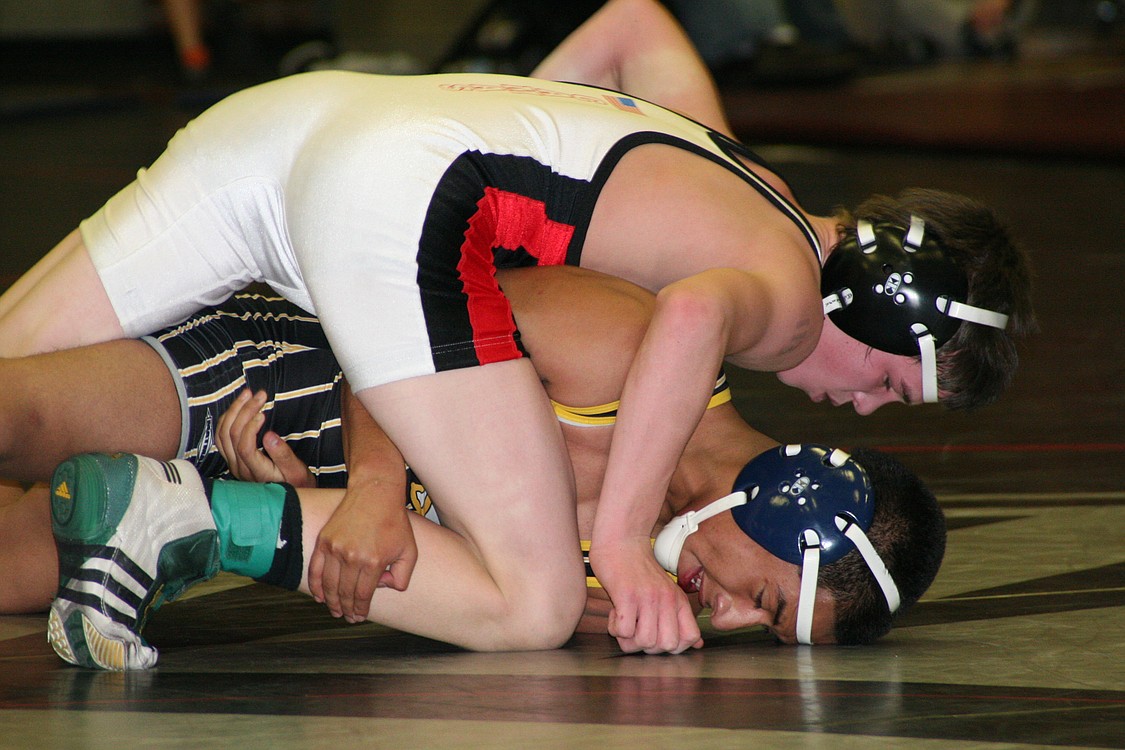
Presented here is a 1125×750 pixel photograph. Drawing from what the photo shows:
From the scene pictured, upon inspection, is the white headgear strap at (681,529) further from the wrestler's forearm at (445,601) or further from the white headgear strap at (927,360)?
the white headgear strap at (927,360)

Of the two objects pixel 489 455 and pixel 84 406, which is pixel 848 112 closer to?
pixel 489 455

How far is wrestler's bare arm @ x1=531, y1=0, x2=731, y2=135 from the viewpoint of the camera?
9.33ft

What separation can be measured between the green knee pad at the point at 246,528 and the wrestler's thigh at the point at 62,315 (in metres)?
0.37

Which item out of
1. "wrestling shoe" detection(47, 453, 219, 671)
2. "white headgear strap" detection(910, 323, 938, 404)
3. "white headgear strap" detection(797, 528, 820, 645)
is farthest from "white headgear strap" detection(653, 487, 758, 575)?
"wrestling shoe" detection(47, 453, 219, 671)

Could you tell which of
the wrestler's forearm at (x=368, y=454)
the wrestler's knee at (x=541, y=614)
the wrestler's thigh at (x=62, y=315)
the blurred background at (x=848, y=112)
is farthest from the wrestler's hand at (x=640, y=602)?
the blurred background at (x=848, y=112)

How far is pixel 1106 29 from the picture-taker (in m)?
12.7

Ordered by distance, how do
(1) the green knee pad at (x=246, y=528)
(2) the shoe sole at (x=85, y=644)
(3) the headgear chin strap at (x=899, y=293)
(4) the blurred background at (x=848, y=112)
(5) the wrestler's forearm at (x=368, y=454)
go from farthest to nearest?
(4) the blurred background at (x=848, y=112)
(3) the headgear chin strap at (x=899, y=293)
(5) the wrestler's forearm at (x=368, y=454)
(1) the green knee pad at (x=246, y=528)
(2) the shoe sole at (x=85, y=644)

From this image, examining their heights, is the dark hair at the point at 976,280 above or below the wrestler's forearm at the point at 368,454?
above

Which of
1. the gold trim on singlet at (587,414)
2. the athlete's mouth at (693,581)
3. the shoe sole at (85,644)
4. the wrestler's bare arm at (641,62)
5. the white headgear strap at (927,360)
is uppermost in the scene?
the wrestler's bare arm at (641,62)

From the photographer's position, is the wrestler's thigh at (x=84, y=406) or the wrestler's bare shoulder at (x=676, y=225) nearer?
the wrestler's thigh at (x=84, y=406)

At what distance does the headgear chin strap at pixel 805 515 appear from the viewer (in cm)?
211

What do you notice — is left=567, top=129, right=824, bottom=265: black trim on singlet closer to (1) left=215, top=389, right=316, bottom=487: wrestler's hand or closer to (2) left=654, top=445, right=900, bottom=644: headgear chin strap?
(2) left=654, top=445, right=900, bottom=644: headgear chin strap

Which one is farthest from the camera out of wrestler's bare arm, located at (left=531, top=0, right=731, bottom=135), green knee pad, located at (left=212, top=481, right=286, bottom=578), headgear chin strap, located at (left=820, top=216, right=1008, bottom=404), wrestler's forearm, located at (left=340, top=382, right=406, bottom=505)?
wrestler's bare arm, located at (left=531, top=0, right=731, bottom=135)

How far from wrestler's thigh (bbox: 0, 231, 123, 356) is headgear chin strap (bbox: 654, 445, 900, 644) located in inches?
37.0
